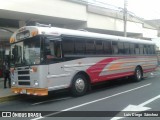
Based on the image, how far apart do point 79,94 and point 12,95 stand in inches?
120

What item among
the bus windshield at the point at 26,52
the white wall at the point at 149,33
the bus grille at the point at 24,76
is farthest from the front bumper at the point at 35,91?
the white wall at the point at 149,33

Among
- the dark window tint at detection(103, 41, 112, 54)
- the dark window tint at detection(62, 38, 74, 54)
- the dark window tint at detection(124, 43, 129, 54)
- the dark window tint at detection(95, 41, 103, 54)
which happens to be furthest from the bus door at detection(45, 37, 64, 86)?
the dark window tint at detection(124, 43, 129, 54)

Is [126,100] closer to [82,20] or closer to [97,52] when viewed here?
[97,52]

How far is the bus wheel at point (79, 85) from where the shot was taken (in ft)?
37.5

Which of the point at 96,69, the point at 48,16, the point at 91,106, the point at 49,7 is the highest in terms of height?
the point at 49,7

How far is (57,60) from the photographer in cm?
1070

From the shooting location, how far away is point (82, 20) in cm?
2008

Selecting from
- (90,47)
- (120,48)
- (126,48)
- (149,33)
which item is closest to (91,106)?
(90,47)

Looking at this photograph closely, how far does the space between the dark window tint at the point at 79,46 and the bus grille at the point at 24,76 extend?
8.13 ft

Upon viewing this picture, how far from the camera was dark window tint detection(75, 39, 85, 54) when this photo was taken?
1184 cm

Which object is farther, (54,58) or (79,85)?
(79,85)

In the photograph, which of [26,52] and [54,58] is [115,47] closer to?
[54,58]

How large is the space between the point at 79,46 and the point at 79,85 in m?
1.80

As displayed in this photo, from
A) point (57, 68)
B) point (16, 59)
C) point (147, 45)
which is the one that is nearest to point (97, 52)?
point (57, 68)
